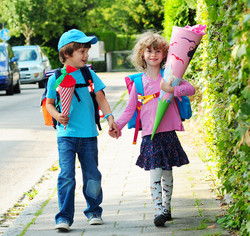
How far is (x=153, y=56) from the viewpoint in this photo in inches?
198

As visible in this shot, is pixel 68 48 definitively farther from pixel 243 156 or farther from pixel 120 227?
pixel 243 156

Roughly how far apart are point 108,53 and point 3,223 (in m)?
47.3

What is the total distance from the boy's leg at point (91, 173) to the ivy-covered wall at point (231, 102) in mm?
1061

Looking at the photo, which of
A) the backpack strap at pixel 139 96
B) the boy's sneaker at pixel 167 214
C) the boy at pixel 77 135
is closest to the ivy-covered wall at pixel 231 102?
the boy's sneaker at pixel 167 214

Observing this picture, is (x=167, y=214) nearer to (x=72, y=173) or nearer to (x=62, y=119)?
(x=72, y=173)

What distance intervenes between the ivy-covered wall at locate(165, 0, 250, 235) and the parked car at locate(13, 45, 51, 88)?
21987mm

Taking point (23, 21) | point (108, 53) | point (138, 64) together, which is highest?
point (138, 64)

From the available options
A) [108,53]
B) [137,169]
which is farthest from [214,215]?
[108,53]

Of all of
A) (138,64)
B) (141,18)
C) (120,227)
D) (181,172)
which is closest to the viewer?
(120,227)


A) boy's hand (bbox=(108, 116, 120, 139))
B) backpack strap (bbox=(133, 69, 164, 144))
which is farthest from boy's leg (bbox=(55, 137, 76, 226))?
backpack strap (bbox=(133, 69, 164, 144))

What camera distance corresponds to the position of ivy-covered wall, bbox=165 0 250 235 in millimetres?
2840

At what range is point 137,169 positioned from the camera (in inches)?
293

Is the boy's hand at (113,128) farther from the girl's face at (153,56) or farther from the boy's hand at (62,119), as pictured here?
the girl's face at (153,56)

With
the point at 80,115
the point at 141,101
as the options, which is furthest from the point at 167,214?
the point at 80,115
